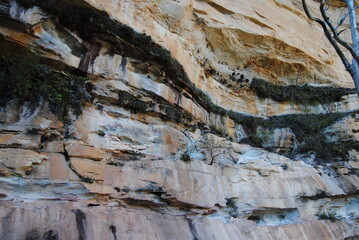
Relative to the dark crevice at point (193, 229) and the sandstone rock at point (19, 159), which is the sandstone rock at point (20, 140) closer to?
the sandstone rock at point (19, 159)

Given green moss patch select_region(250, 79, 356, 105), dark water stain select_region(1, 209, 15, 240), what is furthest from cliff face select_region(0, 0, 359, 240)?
green moss patch select_region(250, 79, 356, 105)

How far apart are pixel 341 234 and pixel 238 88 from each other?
22.6 feet

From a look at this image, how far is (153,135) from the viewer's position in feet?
24.2

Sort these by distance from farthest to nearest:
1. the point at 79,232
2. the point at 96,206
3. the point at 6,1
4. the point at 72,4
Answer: the point at 72,4
the point at 6,1
the point at 96,206
the point at 79,232

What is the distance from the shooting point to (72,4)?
6.93 m

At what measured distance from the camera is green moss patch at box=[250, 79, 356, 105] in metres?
12.9

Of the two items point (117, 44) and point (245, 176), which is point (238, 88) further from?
point (117, 44)

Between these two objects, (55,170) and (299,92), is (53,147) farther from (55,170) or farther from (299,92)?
(299,92)

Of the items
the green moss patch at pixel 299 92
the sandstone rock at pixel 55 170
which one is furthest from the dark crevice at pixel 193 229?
the green moss patch at pixel 299 92

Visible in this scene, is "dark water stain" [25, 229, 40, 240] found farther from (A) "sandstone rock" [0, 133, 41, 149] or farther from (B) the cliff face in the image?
(A) "sandstone rock" [0, 133, 41, 149]

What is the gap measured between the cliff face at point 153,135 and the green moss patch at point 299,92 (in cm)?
20

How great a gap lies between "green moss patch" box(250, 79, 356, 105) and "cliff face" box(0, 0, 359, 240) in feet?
0.65

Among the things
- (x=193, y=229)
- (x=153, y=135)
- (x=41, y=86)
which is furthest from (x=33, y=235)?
(x=153, y=135)

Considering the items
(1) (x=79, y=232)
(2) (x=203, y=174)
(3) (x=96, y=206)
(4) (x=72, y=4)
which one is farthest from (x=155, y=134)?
(4) (x=72, y=4)
